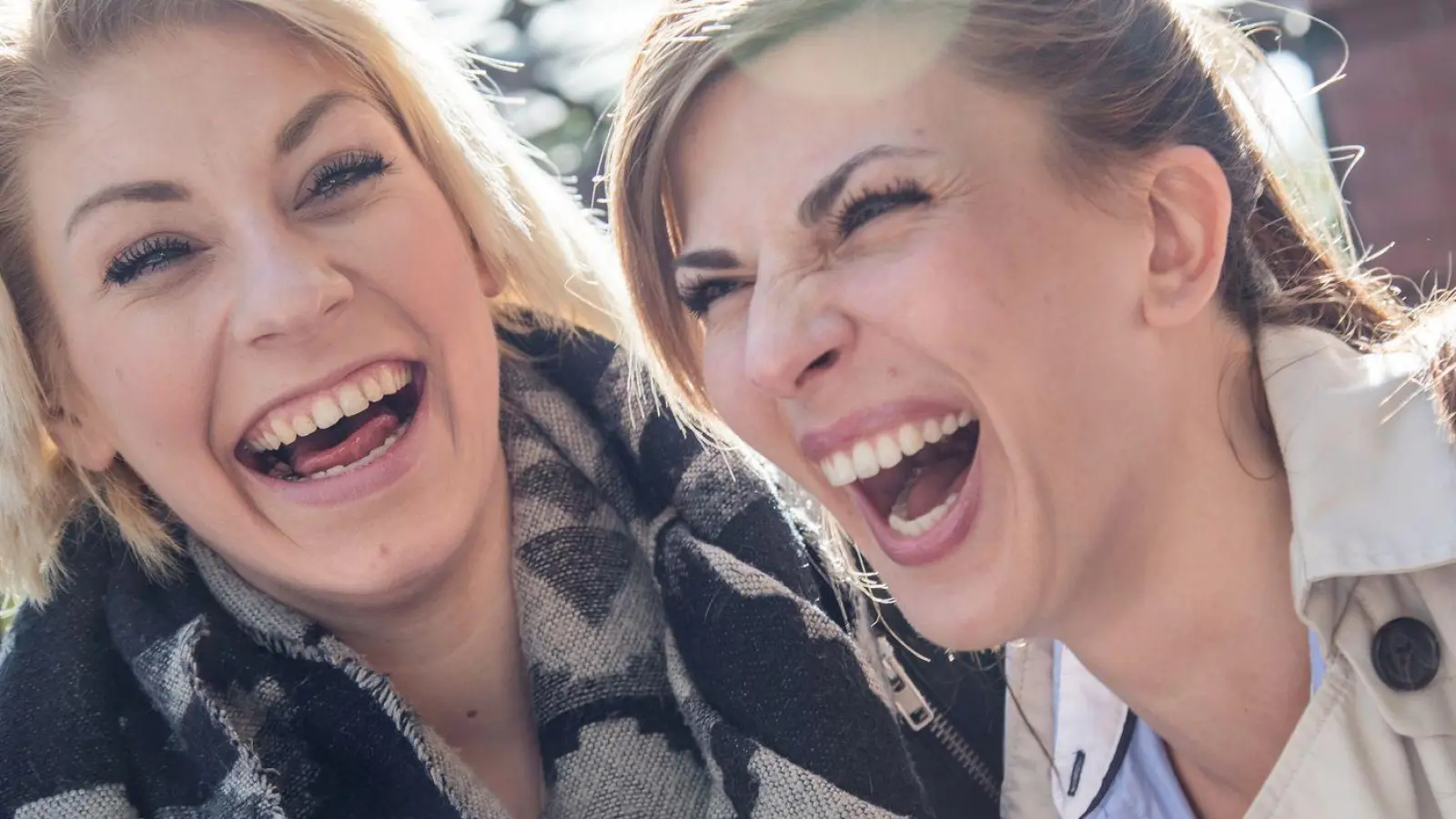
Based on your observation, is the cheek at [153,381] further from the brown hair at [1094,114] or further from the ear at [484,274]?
the brown hair at [1094,114]

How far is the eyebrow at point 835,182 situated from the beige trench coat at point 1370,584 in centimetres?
61

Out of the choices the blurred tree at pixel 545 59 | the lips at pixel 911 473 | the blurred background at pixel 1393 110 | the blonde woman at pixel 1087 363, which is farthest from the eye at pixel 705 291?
the blurred tree at pixel 545 59

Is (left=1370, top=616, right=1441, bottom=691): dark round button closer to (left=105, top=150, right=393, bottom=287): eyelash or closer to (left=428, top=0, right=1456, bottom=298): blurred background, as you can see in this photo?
(left=105, top=150, right=393, bottom=287): eyelash

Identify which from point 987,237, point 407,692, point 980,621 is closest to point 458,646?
point 407,692

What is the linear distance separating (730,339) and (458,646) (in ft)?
2.58

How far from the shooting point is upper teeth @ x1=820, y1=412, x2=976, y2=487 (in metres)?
1.69

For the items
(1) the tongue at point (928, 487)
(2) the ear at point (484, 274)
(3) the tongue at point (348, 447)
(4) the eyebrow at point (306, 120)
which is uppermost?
(4) the eyebrow at point (306, 120)

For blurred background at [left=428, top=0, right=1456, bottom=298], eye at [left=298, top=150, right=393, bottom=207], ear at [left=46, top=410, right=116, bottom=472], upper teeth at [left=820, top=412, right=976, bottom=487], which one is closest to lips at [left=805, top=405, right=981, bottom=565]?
upper teeth at [left=820, top=412, right=976, bottom=487]

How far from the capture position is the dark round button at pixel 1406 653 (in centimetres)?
154

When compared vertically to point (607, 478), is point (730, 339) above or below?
above

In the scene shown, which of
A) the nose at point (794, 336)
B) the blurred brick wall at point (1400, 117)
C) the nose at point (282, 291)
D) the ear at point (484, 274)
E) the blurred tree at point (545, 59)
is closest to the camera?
the nose at point (794, 336)

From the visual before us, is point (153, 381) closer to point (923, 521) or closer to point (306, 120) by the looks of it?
point (306, 120)

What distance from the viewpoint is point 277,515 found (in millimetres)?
1986

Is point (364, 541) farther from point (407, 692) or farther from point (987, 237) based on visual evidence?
point (987, 237)
